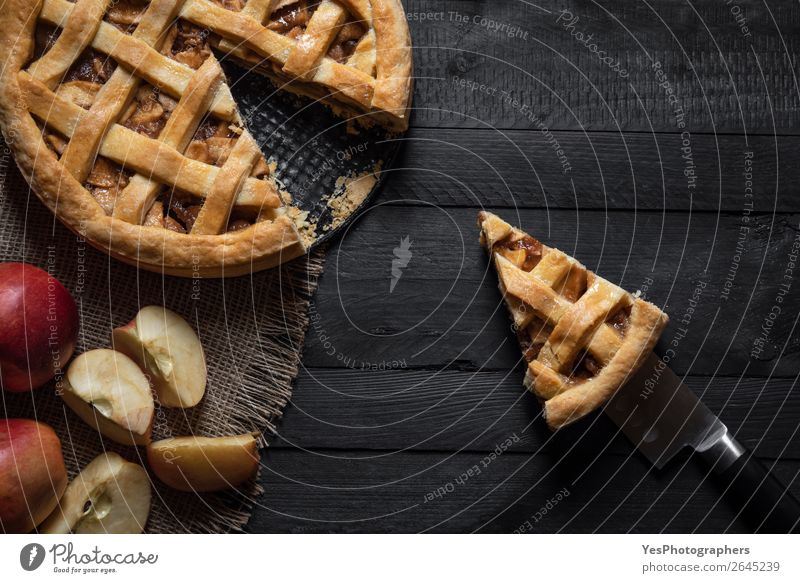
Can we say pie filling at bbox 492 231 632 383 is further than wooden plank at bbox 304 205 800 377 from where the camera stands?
No

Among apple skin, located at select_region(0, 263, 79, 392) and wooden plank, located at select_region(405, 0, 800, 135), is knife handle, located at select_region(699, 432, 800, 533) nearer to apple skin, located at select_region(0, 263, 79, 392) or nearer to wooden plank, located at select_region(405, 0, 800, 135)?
wooden plank, located at select_region(405, 0, 800, 135)

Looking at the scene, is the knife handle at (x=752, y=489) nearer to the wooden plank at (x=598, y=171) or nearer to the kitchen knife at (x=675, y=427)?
the kitchen knife at (x=675, y=427)

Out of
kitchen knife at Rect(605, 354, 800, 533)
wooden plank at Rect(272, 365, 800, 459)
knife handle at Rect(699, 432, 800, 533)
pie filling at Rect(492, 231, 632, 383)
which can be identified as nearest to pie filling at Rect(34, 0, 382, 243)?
wooden plank at Rect(272, 365, 800, 459)

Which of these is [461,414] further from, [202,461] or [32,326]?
[32,326]

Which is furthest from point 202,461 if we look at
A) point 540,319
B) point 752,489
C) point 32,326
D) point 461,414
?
point 752,489

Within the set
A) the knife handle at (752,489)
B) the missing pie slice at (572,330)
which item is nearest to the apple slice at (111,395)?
the missing pie slice at (572,330)
